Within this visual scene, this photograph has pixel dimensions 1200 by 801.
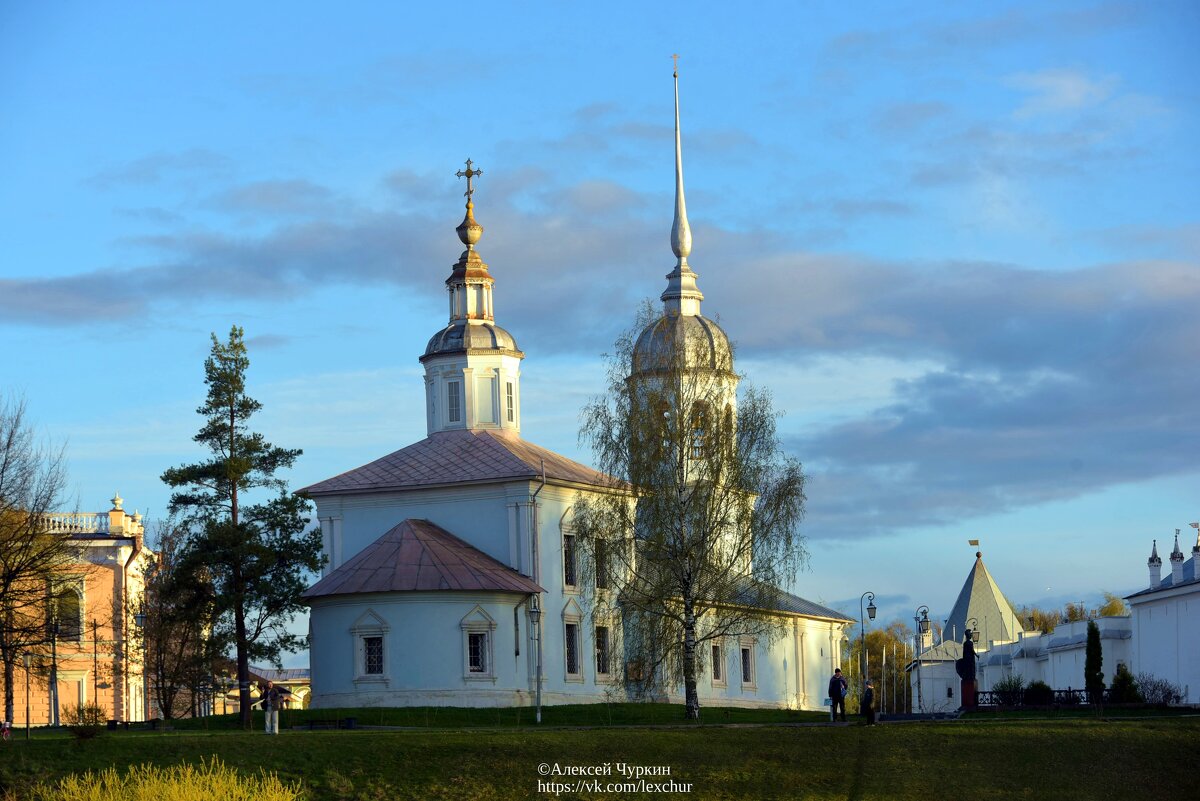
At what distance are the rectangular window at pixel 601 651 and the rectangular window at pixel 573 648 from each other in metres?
0.82

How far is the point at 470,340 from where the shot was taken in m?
60.8

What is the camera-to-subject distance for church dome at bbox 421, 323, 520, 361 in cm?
6078

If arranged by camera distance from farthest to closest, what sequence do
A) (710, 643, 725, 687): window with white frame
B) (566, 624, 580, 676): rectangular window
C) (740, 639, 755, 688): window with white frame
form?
(740, 639, 755, 688): window with white frame, (710, 643, 725, 687): window with white frame, (566, 624, 580, 676): rectangular window

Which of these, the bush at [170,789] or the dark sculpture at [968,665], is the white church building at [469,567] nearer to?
the dark sculpture at [968,665]

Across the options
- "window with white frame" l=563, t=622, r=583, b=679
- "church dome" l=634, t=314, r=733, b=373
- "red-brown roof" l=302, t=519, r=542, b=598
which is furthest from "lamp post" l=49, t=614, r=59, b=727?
"church dome" l=634, t=314, r=733, b=373

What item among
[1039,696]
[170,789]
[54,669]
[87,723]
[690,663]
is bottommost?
[1039,696]

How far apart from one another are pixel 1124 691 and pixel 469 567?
1930 cm

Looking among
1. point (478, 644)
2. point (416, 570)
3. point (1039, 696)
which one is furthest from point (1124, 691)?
point (416, 570)

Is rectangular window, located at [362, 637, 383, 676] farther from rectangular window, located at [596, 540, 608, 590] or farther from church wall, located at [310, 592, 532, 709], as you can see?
rectangular window, located at [596, 540, 608, 590]

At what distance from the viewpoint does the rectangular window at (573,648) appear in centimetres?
5475

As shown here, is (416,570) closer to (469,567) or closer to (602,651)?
(469,567)

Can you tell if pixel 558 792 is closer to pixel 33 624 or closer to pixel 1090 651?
pixel 33 624

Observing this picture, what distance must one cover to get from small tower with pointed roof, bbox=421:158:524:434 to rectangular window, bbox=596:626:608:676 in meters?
8.66

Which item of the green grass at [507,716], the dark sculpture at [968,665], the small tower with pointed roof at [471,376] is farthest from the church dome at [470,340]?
the dark sculpture at [968,665]
